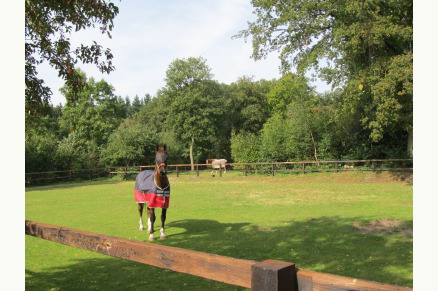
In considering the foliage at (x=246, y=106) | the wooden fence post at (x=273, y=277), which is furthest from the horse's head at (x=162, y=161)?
the foliage at (x=246, y=106)

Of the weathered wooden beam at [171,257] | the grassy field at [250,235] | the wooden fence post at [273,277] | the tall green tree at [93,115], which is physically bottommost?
the grassy field at [250,235]

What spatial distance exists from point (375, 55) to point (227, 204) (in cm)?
1267

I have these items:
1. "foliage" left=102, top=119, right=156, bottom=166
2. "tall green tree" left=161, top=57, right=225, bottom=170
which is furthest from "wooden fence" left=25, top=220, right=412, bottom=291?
"tall green tree" left=161, top=57, right=225, bottom=170

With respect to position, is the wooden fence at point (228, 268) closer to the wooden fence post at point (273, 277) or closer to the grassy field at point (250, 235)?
the wooden fence post at point (273, 277)

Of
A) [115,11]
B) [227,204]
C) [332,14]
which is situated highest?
[332,14]

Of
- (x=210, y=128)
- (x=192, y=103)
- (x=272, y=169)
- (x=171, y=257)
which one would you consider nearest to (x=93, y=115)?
(x=192, y=103)

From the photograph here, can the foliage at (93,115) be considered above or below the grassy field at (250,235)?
above

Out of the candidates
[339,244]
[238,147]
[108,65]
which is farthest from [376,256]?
[238,147]

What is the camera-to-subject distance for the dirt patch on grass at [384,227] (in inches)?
293

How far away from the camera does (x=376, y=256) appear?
18.8 ft

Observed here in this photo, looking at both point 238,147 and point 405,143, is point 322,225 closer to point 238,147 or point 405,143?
point 405,143

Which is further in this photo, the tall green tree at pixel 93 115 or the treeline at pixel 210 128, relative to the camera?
the tall green tree at pixel 93 115

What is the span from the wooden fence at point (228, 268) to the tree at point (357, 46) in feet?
50.8

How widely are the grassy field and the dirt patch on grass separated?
0.02 metres
